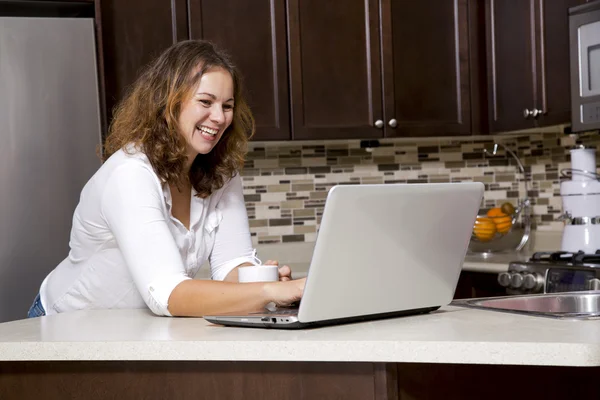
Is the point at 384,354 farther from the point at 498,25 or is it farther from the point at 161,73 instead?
the point at 498,25

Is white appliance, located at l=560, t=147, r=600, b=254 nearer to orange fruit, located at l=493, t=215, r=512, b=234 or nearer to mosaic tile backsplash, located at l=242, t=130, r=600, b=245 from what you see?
orange fruit, located at l=493, t=215, r=512, b=234

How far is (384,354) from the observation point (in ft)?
4.25

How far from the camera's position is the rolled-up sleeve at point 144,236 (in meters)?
1.74

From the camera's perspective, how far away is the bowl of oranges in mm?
3609

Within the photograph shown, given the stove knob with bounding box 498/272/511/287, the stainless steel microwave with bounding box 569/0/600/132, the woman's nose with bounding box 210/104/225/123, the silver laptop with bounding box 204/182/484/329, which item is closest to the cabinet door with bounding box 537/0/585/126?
the stainless steel microwave with bounding box 569/0/600/132

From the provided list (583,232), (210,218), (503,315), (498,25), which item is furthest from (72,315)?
(498,25)

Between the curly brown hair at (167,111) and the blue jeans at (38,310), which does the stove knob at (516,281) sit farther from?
the blue jeans at (38,310)

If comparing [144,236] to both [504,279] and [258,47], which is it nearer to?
[504,279]

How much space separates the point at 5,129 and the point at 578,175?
2069 mm

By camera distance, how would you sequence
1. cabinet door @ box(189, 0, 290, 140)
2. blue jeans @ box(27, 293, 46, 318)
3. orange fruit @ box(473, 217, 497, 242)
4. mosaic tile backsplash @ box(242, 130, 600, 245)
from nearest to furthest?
blue jeans @ box(27, 293, 46, 318) < cabinet door @ box(189, 0, 290, 140) < orange fruit @ box(473, 217, 497, 242) < mosaic tile backsplash @ box(242, 130, 600, 245)

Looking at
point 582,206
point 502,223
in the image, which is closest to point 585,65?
point 582,206

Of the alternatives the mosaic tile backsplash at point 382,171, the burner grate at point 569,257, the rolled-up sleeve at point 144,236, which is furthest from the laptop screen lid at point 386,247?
the mosaic tile backsplash at point 382,171

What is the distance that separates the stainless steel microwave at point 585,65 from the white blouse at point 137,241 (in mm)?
1368

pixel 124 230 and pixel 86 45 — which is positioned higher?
pixel 86 45
